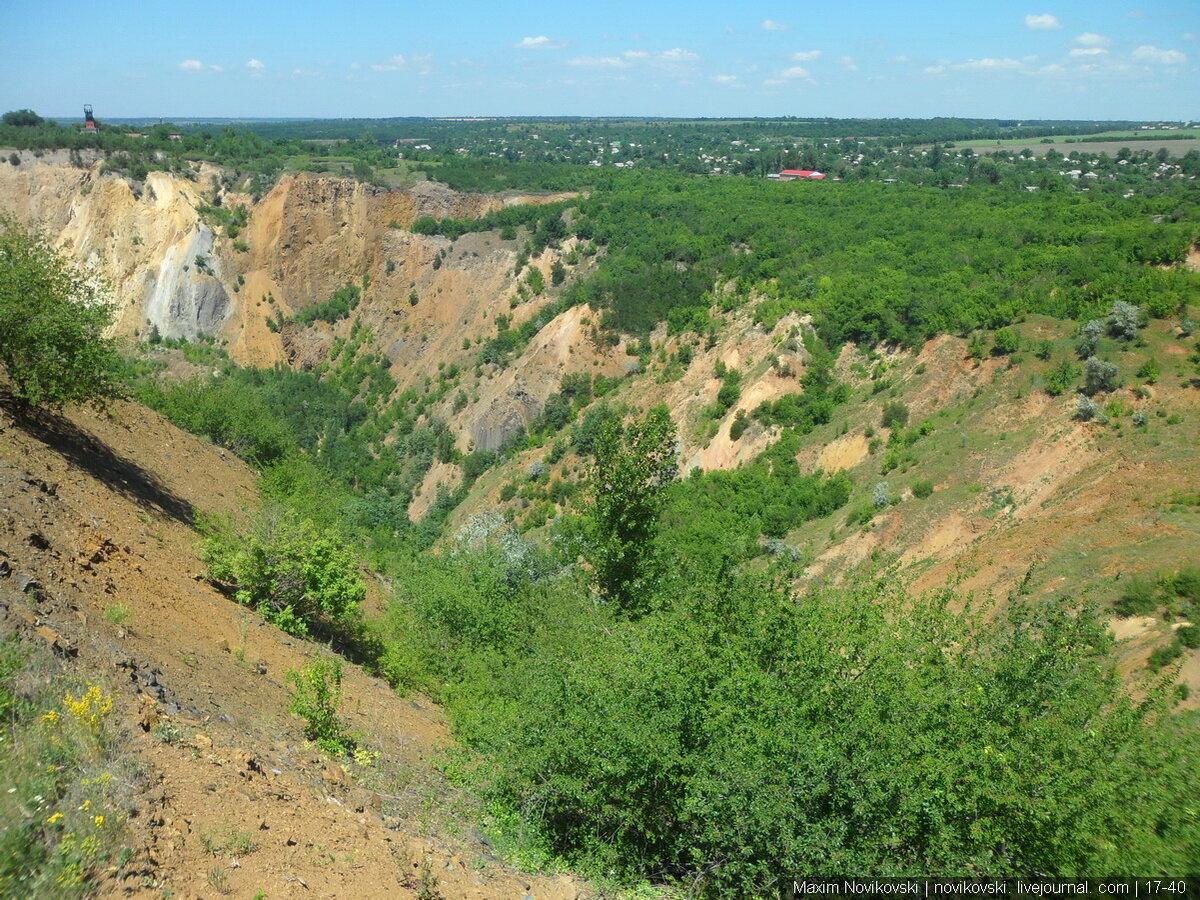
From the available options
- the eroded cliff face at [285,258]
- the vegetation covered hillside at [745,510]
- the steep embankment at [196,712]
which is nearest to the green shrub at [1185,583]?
the vegetation covered hillside at [745,510]

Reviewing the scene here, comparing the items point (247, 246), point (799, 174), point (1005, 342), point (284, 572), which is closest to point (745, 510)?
point (1005, 342)

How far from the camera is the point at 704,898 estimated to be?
8766 mm

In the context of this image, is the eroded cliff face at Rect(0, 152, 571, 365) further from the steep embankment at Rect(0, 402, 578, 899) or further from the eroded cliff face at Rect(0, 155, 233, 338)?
the steep embankment at Rect(0, 402, 578, 899)

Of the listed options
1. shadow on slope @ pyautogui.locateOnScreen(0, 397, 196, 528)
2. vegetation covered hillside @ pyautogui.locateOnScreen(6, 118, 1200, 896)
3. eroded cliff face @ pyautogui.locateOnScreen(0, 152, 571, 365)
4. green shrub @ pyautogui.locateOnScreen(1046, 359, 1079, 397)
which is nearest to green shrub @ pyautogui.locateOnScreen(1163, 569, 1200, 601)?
vegetation covered hillside @ pyautogui.locateOnScreen(6, 118, 1200, 896)

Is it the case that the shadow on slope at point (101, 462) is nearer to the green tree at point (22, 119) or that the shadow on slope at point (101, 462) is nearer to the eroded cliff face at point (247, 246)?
the eroded cliff face at point (247, 246)

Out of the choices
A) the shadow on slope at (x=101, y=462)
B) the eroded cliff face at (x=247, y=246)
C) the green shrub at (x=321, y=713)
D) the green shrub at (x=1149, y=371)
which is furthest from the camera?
the eroded cliff face at (x=247, y=246)

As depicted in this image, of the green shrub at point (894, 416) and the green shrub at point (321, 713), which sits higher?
the green shrub at point (894, 416)

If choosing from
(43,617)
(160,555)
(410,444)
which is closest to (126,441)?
(160,555)

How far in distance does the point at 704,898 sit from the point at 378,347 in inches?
2082

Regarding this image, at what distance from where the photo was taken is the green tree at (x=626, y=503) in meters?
20.2

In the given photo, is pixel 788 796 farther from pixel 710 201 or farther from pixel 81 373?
pixel 710 201

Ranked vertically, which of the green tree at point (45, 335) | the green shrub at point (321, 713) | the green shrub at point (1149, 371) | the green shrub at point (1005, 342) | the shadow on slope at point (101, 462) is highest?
the green tree at point (45, 335)

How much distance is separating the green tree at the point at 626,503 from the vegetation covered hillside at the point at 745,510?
0.33ft

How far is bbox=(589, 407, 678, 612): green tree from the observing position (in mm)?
20172
